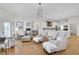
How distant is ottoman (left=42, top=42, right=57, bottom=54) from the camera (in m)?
1.96

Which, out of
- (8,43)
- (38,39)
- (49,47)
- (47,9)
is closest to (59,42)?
(49,47)

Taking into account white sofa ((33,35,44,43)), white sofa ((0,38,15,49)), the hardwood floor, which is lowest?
the hardwood floor

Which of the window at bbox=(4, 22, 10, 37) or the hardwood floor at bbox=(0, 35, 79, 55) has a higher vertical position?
the window at bbox=(4, 22, 10, 37)

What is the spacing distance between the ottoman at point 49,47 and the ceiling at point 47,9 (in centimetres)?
61

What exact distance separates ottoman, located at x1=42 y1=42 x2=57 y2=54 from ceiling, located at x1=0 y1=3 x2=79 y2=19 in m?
0.61

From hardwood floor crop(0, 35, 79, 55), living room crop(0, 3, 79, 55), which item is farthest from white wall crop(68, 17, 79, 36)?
hardwood floor crop(0, 35, 79, 55)

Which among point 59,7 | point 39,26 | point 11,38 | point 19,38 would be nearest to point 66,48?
point 39,26

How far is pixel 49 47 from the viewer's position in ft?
6.47

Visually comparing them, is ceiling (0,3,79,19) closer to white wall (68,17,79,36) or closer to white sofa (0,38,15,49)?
white wall (68,17,79,36)

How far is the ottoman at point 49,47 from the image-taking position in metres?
1.96

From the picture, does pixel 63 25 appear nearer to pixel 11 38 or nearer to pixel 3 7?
pixel 11 38

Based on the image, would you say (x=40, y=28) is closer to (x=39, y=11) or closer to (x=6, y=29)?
(x=39, y=11)

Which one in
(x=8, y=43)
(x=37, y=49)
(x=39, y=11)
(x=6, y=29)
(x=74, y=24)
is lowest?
(x=37, y=49)

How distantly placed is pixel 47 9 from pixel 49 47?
85cm
